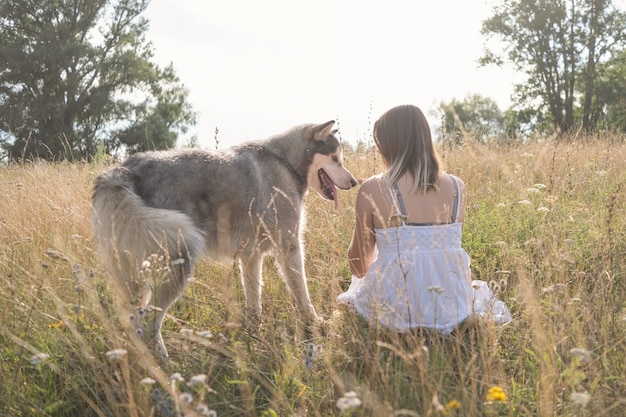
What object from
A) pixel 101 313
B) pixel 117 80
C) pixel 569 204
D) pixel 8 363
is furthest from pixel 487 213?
pixel 117 80

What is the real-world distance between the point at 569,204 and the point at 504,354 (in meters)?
2.63

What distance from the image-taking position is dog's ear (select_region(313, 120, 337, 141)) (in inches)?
181

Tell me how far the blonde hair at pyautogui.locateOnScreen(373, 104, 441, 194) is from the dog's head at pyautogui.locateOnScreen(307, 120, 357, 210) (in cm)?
114

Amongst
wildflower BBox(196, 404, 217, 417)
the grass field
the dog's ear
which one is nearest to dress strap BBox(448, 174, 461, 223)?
the grass field

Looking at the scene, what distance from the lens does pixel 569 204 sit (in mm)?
5258

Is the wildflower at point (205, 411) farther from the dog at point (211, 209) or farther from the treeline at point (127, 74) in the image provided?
the treeline at point (127, 74)

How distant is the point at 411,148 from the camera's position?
350cm

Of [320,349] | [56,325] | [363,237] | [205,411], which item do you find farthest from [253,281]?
[205,411]

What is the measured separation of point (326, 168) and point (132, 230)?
1959 mm

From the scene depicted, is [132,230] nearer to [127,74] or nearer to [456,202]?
[456,202]

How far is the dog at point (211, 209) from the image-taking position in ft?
10.7

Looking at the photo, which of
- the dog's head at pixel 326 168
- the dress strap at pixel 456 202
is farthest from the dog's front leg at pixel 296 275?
the dress strap at pixel 456 202

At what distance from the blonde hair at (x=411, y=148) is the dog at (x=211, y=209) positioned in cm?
74

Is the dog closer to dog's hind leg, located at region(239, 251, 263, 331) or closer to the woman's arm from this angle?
dog's hind leg, located at region(239, 251, 263, 331)
